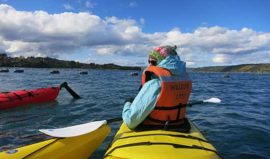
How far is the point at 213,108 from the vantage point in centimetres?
1555

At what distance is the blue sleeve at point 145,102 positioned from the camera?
5.75m

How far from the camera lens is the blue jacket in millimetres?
5756

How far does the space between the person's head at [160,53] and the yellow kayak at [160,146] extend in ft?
4.13

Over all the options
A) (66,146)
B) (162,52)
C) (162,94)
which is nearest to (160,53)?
(162,52)

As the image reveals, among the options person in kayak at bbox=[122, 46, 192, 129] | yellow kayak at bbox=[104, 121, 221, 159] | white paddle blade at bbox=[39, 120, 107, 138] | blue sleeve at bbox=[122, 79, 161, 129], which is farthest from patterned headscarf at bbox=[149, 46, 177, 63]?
white paddle blade at bbox=[39, 120, 107, 138]

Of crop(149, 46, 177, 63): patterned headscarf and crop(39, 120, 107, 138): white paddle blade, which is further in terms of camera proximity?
crop(39, 120, 107, 138): white paddle blade

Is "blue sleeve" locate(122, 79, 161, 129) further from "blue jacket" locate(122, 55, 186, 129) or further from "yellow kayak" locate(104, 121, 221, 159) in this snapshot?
"yellow kayak" locate(104, 121, 221, 159)

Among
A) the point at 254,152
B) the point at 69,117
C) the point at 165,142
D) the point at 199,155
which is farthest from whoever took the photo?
the point at 69,117

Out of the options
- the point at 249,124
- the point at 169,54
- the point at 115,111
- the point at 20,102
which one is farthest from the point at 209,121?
the point at 20,102

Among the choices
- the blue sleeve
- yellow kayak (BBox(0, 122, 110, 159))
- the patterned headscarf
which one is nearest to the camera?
yellow kayak (BBox(0, 122, 110, 159))

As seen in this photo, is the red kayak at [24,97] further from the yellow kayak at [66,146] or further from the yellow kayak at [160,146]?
the yellow kayak at [160,146]

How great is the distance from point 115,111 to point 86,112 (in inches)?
49.1

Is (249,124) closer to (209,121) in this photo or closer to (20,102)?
(209,121)

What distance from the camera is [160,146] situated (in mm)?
5121
